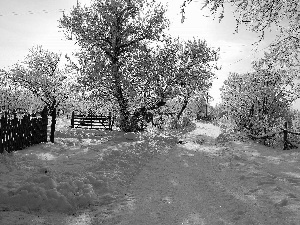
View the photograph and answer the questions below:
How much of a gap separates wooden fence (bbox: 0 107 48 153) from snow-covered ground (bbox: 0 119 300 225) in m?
0.55

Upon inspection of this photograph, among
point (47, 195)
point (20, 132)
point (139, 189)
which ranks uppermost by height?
point (20, 132)

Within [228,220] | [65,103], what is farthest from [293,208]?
[65,103]

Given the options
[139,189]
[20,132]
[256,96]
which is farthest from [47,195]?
[256,96]

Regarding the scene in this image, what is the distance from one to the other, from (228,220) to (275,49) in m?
5.50

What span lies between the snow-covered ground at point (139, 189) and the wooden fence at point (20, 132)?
55 cm

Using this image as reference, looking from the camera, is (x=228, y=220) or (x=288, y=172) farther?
(x=288, y=172)

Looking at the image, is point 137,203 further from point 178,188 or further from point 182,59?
point 182,59

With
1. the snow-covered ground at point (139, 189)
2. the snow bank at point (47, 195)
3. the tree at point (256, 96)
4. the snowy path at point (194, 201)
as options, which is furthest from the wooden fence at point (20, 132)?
the tree at point (256, 96)

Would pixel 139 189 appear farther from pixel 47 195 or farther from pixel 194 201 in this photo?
pixel 47 195

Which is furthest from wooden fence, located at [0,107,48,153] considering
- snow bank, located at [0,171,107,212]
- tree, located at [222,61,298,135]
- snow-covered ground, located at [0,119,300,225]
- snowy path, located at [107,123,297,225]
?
tree, located at [222,61,298,135]

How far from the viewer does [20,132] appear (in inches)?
435

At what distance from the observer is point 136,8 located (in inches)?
776

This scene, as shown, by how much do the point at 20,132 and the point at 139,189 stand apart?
6.37 m

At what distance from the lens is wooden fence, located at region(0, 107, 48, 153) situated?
32.0 ft
